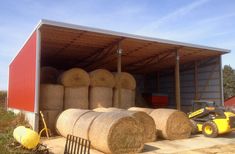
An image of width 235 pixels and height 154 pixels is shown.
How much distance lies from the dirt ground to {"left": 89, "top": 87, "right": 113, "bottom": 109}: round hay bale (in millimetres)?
2724

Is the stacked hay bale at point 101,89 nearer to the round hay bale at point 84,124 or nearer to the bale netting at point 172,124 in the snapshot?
the bale netting at point 172,124

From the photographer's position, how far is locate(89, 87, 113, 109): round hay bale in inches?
524

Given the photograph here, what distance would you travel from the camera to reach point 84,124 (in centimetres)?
923

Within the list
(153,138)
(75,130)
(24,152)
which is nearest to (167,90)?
(153,138)

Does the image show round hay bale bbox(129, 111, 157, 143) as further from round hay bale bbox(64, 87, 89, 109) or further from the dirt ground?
round hay bale bbox(64, 87, 89, 109)

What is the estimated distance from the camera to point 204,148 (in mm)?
9328

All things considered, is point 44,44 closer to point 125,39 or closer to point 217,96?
point 125,39

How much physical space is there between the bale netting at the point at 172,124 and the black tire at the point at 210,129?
0.70m

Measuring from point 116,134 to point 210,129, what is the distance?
5.14m

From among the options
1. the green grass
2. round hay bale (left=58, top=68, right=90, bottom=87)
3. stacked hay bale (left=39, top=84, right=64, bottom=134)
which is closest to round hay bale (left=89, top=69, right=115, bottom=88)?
round hay bale (left=58, top=68, right=90, bottom=87)

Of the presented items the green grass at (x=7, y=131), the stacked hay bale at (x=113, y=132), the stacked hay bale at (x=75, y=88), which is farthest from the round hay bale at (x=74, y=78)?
the stacked hay bale at (x=113, y=132)

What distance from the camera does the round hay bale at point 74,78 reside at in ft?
42.1

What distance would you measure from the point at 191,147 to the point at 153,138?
1.52 meters

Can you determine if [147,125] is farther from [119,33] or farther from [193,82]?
[193,82]
